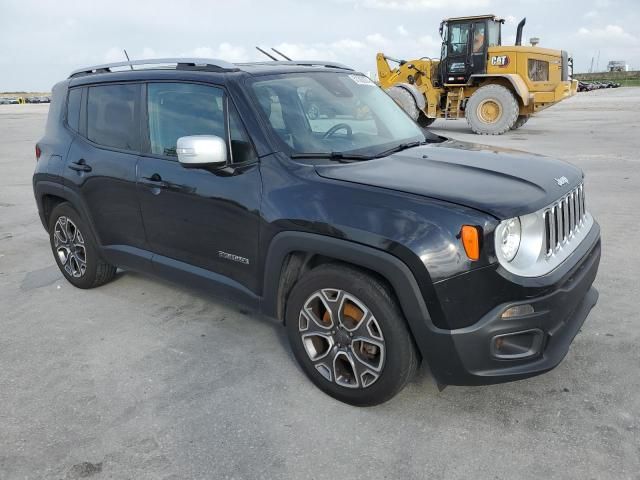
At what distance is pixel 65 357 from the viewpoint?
3730 millimetres

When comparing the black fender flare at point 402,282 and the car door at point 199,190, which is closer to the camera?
the black fender flare at point 402,282

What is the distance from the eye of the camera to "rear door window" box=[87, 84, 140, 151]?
4.04 metres

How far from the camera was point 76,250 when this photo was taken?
4.81 meters

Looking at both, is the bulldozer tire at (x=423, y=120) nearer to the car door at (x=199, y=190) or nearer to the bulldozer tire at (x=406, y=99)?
the bulldozer tire at (x=406, y=99)

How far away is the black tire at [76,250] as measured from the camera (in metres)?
4.64

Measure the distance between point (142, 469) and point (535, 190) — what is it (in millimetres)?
2352

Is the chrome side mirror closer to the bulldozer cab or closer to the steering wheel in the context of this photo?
the steering wheel

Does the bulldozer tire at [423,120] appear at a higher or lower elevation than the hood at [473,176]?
lower

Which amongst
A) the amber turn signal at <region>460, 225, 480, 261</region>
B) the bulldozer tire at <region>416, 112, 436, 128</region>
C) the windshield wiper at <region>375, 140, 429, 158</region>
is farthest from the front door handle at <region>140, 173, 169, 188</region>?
the bulldozer tire at <region>416, 112, 436, 128</region>

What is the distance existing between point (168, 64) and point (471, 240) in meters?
2.60

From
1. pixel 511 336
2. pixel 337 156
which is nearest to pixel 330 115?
pixel 337 156

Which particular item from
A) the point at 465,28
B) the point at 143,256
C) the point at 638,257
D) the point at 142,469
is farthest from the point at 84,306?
the point at 465,28

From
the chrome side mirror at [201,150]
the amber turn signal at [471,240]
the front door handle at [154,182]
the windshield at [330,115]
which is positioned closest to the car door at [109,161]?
the front door handle at [154,182]

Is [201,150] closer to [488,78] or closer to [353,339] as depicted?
[353,339]
